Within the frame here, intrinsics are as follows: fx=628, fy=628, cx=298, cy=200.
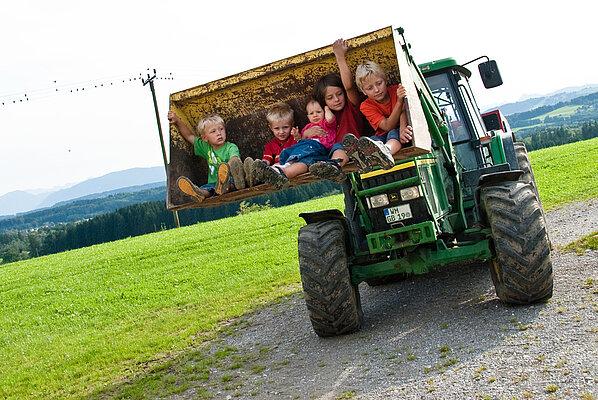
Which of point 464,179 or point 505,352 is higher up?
point 464,179

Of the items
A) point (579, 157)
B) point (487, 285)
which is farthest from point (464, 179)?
point (579, 157)

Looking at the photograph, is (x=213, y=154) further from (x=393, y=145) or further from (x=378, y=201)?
(x=393, y=145)

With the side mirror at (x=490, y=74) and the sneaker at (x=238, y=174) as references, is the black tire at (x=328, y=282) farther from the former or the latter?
the side mirror at (x=490, y=74)

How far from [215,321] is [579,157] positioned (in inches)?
875

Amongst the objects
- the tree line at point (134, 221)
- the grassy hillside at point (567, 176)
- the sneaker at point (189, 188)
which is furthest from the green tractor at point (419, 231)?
the tree line at point (134, 221)

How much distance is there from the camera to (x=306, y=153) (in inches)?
247

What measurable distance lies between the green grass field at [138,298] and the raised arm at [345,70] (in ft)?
12.3

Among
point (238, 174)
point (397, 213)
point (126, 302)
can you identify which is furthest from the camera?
point (126, 302)

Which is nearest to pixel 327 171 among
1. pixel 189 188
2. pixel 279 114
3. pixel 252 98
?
pixel 189 188

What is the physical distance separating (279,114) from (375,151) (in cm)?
253

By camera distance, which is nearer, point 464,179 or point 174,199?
point 174,199

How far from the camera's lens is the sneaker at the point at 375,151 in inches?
208

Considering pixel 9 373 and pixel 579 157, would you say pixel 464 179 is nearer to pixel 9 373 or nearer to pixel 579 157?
pixel 9 373

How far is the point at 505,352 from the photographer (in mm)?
5285
